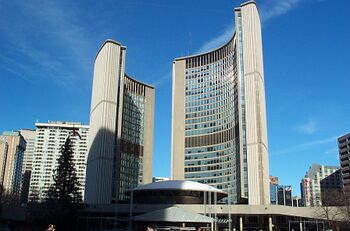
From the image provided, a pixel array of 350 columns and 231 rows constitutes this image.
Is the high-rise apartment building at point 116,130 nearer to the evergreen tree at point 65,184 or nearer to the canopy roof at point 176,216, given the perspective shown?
the evergreen tree at point 65,184

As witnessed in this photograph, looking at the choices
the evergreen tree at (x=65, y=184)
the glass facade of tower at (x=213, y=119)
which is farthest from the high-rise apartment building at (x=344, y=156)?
the evergreen tree at (x=65, y=184)

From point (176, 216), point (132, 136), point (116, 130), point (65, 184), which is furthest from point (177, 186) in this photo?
point (132, 136)

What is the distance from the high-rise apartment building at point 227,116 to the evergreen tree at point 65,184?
47.1 m

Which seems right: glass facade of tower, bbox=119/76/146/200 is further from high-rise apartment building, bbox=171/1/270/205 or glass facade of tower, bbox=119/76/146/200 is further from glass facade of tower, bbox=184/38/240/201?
glass facade of tower, bbox=184/38/240/201

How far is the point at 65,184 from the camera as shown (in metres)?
74.6

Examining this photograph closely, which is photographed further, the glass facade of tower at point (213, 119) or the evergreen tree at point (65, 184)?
the glass facade of tower at point (213, 119)

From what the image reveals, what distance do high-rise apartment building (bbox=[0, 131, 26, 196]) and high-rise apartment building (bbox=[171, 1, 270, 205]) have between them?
85.3m

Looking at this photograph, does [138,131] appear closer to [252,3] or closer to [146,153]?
[146,153]

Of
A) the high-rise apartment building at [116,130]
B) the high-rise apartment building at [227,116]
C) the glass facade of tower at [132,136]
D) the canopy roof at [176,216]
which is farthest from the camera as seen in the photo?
the glass facade of tower at [132,136]

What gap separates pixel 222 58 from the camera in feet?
445

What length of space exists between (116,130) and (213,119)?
32.6 metres

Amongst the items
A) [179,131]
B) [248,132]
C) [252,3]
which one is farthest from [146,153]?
[252,3]

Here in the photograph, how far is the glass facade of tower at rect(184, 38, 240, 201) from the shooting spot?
405 ft

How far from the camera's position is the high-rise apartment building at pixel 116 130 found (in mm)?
122375
